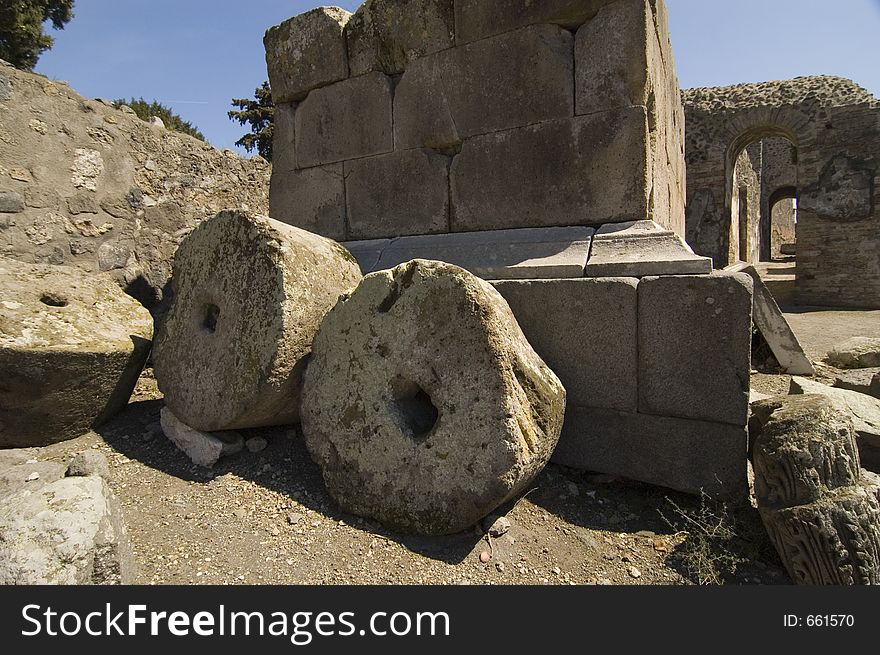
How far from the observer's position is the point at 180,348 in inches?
97.8

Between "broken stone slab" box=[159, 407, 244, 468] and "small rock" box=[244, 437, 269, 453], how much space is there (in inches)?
1.2

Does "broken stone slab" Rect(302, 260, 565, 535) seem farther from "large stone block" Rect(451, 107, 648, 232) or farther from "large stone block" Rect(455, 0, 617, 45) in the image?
"large stone block" Rect(455, 0, 617, 45)

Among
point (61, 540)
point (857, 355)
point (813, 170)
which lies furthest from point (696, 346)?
point (813, 170)

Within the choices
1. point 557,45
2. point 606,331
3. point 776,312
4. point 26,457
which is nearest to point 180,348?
point 26,457

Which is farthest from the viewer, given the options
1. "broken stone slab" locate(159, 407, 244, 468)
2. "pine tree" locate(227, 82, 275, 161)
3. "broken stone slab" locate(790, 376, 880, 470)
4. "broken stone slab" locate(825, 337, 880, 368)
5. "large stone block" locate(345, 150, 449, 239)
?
"pine tree" locate(227, 82, 275, 161)

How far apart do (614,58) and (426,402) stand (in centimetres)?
204

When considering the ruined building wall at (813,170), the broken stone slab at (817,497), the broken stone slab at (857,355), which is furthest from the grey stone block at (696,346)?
the ruined building wall at (813,170)

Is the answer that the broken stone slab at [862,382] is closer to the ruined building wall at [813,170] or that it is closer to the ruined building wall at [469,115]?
the ruined building wall at [469,115]

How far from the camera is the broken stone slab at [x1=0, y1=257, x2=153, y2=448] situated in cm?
215

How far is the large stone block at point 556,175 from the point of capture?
104 inches

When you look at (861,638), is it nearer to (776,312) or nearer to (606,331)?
(606,331)

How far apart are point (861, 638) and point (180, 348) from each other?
9.23ft

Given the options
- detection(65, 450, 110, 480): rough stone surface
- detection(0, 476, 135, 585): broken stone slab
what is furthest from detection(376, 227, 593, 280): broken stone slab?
detection(0, 476, 135, 585): broken stone slab

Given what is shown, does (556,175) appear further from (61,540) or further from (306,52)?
(61,540)
